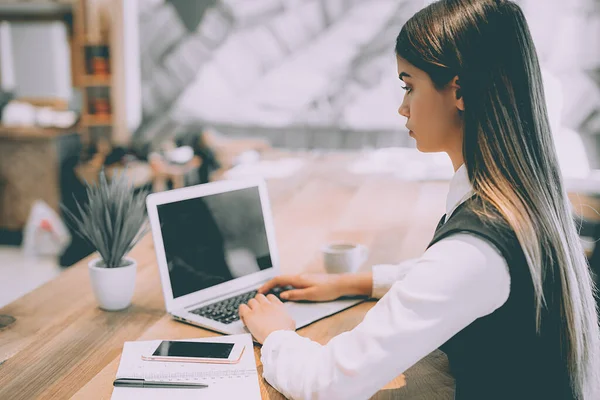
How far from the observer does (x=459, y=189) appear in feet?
3.08

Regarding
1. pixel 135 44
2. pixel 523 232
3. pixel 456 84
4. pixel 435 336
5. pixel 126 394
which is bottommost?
pixel 126 394

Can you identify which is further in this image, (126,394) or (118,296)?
(118,296)

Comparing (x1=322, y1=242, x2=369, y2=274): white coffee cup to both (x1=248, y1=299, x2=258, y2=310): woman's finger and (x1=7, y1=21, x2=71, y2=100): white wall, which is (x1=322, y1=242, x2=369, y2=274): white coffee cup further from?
(x1=7, y1=21, x2=71, y2=100): white wall

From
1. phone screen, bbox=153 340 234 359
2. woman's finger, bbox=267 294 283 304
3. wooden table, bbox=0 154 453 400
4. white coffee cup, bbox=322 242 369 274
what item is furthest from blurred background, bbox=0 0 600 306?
phone screen, bbox=153 340 234 359

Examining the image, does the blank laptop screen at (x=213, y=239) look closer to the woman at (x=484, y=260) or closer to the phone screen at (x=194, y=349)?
the phone screen at (x=194, y=349)

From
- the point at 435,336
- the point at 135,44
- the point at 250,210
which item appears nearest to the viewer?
the point at 435,336

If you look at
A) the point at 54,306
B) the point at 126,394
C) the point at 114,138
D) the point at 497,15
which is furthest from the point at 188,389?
the point at 114,138

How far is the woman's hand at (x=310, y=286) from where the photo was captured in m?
1.27

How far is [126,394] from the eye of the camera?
2.92 ft

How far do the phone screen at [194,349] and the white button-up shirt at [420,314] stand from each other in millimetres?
247

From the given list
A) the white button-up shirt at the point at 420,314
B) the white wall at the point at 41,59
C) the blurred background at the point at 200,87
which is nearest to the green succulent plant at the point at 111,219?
the white button-up shirt at the point at 420,314

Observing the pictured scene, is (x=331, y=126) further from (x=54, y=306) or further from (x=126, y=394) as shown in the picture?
(x=126, y=394)

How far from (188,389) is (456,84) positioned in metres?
0.64

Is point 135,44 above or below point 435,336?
above
